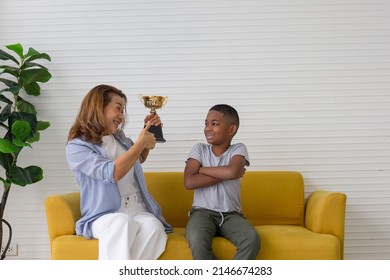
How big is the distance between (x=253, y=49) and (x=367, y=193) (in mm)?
1248

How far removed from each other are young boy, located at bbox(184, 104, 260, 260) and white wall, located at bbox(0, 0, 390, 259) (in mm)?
609

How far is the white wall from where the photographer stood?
4234 mm

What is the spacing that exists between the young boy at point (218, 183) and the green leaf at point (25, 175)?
106 centimetres

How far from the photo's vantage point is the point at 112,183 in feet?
10.7

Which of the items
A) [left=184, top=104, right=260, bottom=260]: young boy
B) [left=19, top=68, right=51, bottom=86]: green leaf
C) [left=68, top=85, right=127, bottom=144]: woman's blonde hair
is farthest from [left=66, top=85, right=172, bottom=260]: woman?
[left=19, top=68, right=51, bottom=86]: green leaf

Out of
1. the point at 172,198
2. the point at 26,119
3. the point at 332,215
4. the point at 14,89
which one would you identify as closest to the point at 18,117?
the point at 26,119

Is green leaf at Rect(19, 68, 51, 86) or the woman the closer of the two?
the woman

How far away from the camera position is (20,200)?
4.34 m

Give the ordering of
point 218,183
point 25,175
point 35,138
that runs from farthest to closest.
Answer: point 35,138 < point 25,175 < point 218,183

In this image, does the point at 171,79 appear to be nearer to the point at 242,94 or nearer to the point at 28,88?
the point at 242,94

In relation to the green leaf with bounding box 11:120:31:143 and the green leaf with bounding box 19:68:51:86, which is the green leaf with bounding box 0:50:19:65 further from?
the green leaf with bounding box 11:120:31:143

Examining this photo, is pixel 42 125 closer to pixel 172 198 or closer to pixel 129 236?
pixel 172 198

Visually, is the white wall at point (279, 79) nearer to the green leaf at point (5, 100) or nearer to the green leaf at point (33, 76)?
the green leaf at point (33, 76)

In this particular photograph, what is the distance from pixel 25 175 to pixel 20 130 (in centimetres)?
30
